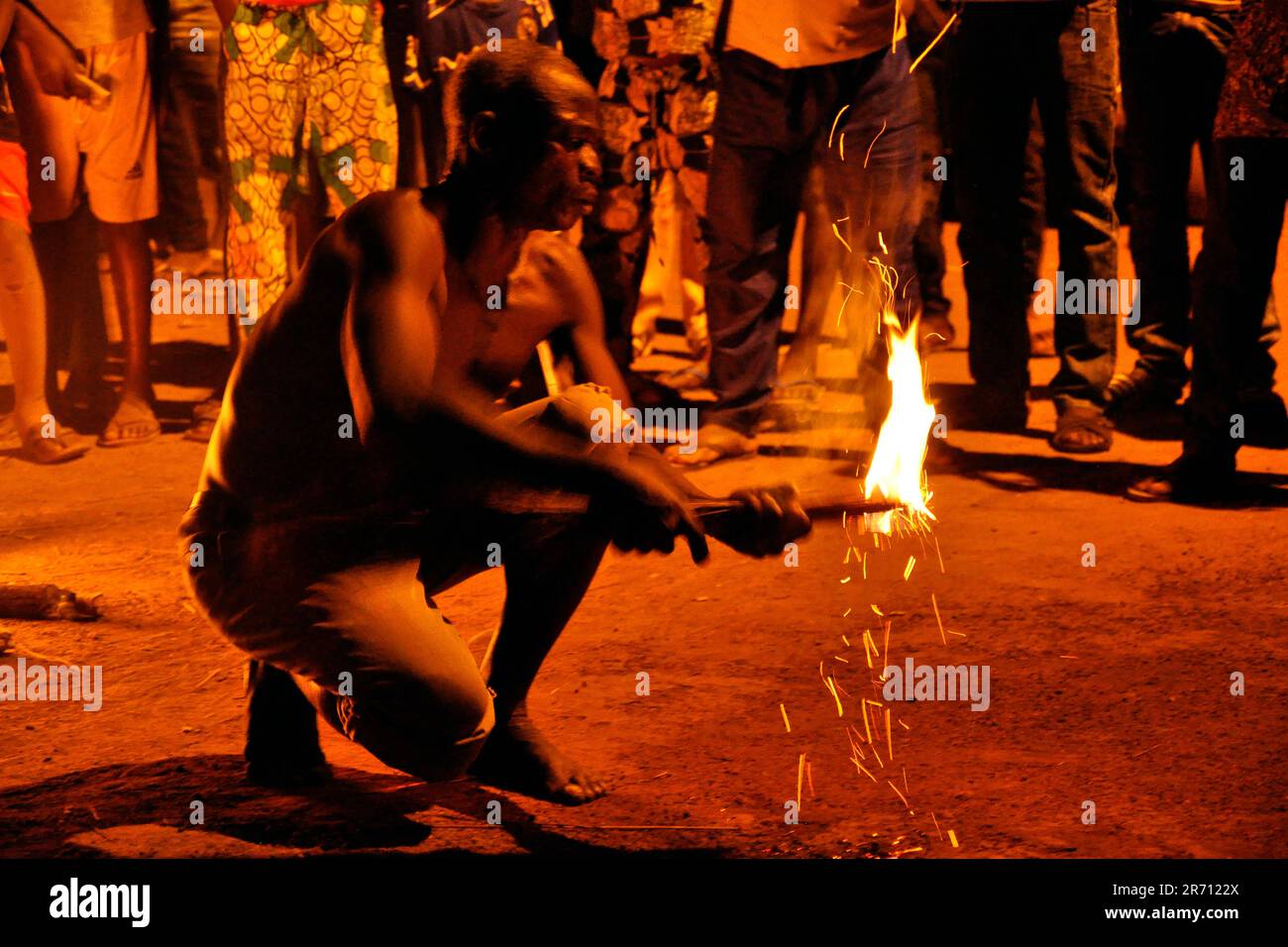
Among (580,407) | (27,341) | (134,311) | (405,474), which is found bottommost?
(405,474)

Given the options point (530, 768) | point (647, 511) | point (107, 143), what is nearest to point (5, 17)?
point (107, 143)

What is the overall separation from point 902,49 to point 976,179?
0.56 meters

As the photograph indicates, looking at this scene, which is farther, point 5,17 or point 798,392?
point 798,392

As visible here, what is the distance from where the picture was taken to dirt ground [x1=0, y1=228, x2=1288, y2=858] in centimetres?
340

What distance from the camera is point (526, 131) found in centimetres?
337

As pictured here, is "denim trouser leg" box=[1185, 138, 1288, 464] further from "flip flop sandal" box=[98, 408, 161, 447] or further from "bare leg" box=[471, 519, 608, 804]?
"flip flop sandal" box=[98, 408, 161, 447]

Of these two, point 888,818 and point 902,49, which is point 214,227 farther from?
point 888,818

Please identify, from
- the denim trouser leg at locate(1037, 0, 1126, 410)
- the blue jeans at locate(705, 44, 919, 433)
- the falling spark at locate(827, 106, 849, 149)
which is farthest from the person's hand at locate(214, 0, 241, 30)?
the denim trouser leg at locate(1037, 0, 1126, 410)

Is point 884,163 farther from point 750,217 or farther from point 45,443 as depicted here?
point 45,443

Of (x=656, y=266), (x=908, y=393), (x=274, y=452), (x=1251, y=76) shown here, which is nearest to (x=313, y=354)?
(x=274, y=452)

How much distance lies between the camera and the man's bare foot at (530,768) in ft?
11.7

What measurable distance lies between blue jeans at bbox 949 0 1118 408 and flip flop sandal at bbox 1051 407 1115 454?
6cm

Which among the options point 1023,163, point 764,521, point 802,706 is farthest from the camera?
point 1023,163

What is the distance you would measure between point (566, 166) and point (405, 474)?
66 centimetres
